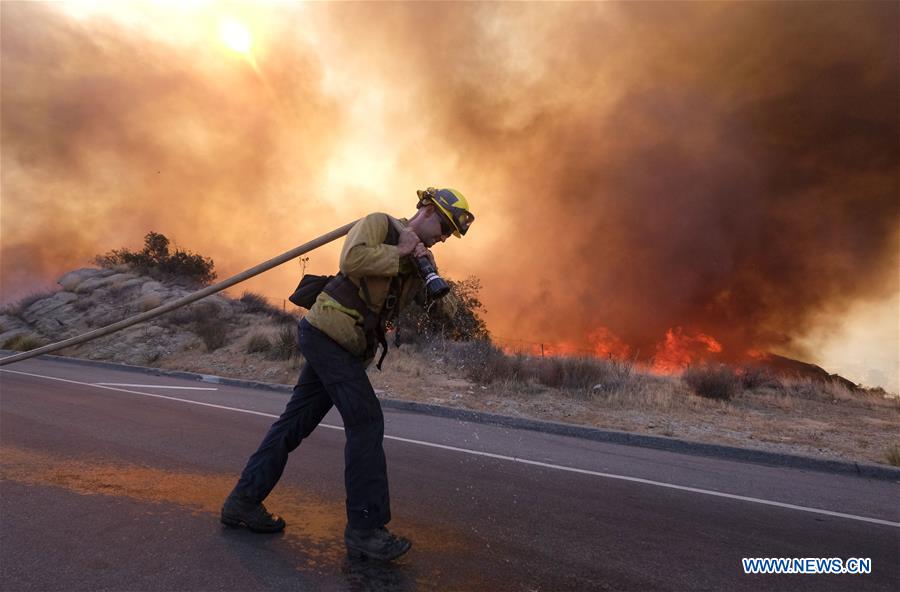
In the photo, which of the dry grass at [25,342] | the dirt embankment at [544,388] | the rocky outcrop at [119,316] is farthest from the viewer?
the dry grass at [25,342]

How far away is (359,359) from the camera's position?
2.99 m

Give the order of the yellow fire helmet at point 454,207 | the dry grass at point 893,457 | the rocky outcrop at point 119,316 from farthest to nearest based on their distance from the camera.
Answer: the rocky outcrop at point 119,316 → the dry grass at point 893,457 → the yellow fire helmet at point 454,207

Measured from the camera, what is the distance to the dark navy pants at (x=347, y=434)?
277cm

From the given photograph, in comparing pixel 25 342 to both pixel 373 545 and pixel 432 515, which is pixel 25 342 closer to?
pixel 432 515

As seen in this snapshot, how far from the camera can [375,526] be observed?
275 cm

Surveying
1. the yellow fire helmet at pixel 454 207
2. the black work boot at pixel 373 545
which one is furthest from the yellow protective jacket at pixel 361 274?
the black work boot at pixel 373 545

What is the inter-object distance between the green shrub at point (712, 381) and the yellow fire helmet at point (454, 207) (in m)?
11.1

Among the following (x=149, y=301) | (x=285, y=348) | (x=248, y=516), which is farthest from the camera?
(x=149, y=301)

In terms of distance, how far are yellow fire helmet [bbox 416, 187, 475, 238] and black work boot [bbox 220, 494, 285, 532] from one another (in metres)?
1.91

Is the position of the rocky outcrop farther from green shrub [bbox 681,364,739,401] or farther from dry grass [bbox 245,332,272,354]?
green shrub [bbox 681,364,739,401]

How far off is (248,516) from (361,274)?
154cm

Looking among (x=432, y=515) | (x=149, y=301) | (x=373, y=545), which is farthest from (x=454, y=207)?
(x=149, y=301)

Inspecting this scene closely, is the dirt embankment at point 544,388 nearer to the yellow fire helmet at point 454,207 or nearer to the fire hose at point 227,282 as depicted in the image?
the yellow fire helmet at point 454,207

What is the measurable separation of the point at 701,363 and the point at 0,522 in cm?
1522
